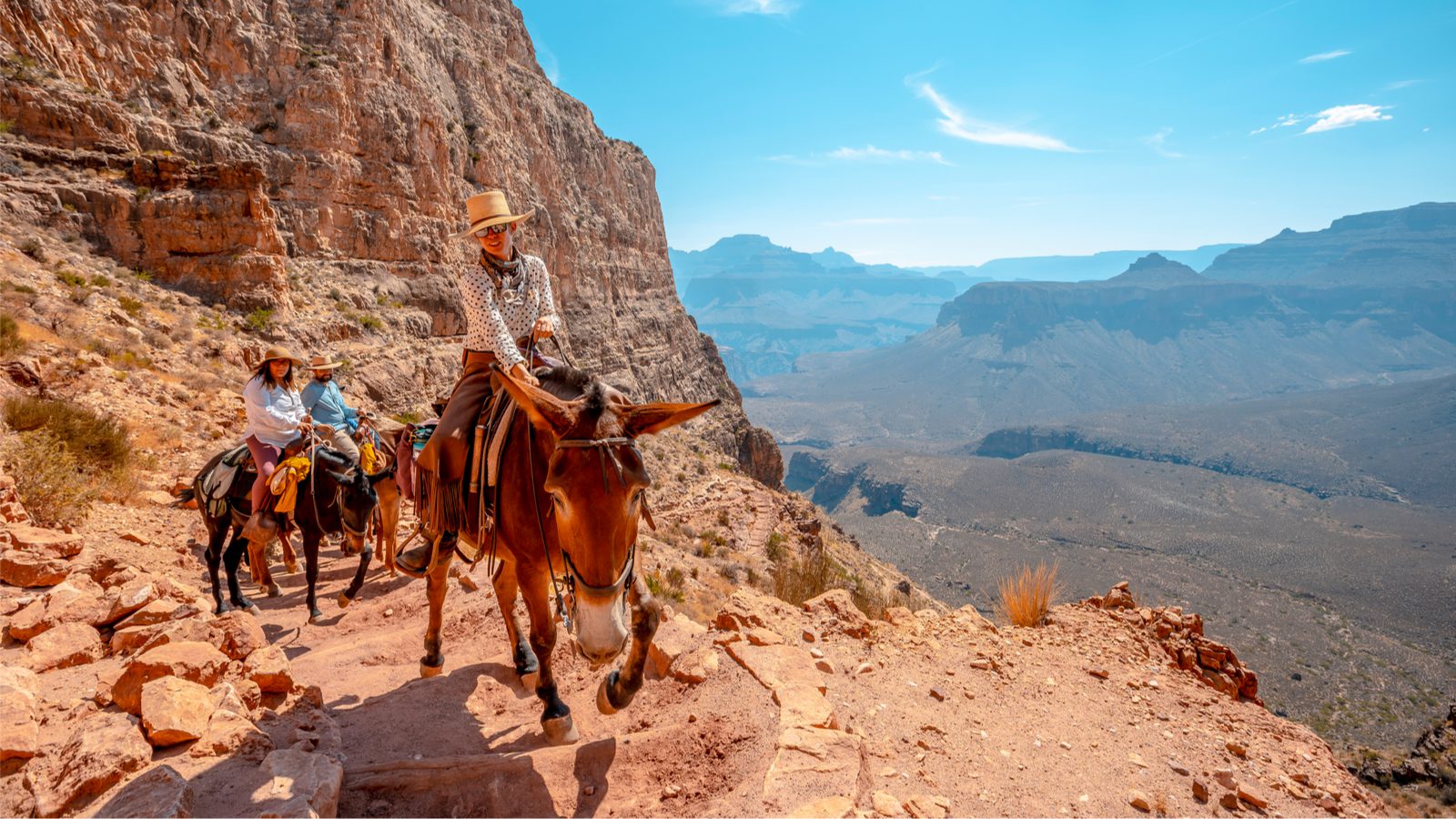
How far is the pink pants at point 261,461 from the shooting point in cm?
630

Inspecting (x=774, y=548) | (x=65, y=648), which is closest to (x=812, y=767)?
(x=65, y=648)

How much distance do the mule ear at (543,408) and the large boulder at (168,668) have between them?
8.61 feet

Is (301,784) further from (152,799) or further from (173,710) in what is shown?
(173,710)

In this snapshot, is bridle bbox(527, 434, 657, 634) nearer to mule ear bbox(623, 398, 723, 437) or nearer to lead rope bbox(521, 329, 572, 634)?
mule ear bbox(623, 398, 723, 437)

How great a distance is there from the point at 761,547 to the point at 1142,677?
1411cm

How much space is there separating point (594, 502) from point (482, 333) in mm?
1879

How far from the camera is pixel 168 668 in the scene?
3.42 meters

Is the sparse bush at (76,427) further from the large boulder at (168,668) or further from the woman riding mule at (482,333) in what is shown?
the woman riding mule at (482,333)

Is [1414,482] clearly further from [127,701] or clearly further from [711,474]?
[127,701]

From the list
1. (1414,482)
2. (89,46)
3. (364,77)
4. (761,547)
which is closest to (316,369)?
(761,547)

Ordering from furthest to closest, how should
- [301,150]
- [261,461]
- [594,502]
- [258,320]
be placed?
[301,150] → [258,320] → [261,461] → [594,502]

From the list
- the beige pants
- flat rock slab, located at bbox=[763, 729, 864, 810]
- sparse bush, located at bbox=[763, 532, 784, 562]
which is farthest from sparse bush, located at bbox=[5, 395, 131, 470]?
sparse bush, located at bbox=[763, 532, 784, 562]

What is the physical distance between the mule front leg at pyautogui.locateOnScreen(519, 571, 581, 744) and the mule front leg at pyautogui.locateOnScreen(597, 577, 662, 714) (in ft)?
1.45

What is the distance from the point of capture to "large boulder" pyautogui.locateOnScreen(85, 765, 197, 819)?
240cm
